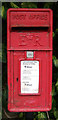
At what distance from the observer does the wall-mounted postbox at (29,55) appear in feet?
5.70

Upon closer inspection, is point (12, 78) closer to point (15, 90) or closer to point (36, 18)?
point (15, 90)

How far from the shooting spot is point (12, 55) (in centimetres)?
176

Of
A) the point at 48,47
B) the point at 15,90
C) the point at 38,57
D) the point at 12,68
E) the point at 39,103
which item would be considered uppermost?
the point at 48,47

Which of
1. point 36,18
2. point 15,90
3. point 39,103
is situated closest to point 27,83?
point 15,90

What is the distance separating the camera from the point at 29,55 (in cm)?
175

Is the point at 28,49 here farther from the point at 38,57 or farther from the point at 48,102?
the point at 48,102

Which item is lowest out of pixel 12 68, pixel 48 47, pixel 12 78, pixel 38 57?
pixel 12 78

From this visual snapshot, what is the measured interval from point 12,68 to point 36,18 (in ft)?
2.02

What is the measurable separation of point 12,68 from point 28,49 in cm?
28

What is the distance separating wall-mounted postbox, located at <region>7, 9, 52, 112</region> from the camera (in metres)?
1.74

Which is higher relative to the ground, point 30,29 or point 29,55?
point 30,29

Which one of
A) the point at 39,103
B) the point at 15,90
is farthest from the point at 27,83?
the point at 39,103

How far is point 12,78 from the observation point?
1.78m

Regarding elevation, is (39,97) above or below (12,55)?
below
